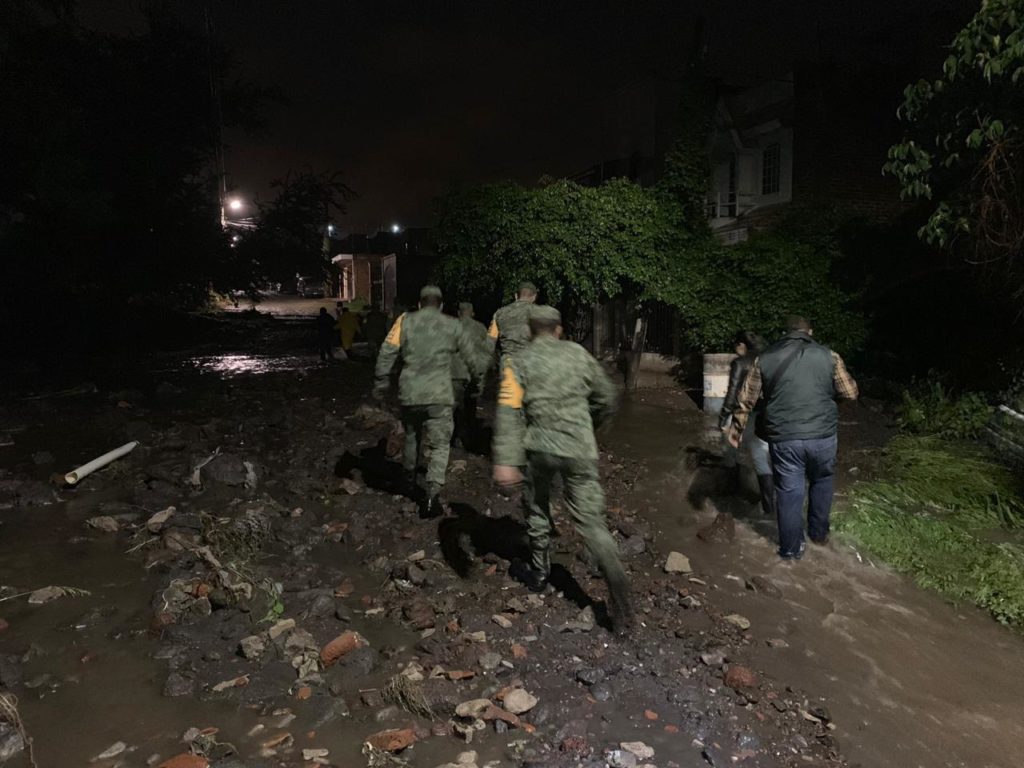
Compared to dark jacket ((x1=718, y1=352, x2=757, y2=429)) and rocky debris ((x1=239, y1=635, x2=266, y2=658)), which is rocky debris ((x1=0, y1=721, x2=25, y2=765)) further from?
dark jacket ((x1=718, y1=352, x2=757, y2=429))

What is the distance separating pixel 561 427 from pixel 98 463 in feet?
18.7

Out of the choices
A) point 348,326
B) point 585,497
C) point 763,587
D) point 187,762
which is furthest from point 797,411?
point 348,326

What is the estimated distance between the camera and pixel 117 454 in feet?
25.2

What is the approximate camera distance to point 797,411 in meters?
5.08

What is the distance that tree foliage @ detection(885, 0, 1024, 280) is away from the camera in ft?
21.8

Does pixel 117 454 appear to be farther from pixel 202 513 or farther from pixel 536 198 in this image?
pixel 536 198

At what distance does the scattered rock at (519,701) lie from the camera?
3517mm

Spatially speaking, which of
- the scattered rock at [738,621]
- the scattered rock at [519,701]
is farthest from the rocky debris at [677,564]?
the scattered rock at [519,701]

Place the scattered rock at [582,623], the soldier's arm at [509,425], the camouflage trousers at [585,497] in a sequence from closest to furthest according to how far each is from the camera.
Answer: the camouflage trousers at [585,497] → the scattered rock at [582,623] → the soldier's arm at [509,425]

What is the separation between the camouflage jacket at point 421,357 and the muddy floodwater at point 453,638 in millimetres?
1164

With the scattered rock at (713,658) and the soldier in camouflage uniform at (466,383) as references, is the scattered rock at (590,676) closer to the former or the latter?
the scattered rock at (713,658)

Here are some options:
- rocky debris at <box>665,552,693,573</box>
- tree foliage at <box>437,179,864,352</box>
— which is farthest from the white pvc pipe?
tree foliage at <box>437,179,864,352</box>

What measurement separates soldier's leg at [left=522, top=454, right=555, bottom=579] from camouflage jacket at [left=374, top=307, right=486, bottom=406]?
162 centimetres

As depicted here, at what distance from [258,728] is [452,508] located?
3.21 metres
